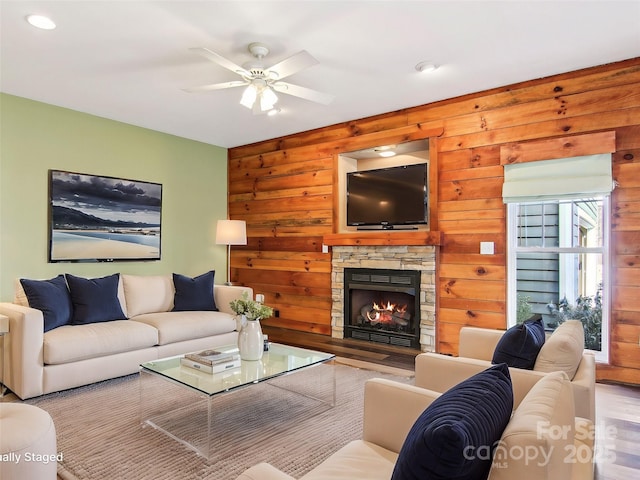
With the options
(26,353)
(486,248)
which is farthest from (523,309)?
(26,353)

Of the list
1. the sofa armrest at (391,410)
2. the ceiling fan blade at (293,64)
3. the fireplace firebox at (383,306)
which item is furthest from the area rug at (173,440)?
the ceiling fan blade at (293,64)

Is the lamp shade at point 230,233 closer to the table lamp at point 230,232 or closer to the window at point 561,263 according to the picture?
the table lamp at point 230,232

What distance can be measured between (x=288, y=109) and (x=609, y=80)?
3.05 metres

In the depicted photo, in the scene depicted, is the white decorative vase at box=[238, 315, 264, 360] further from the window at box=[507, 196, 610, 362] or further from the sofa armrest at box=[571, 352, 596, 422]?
the window at box=[507, 196, 610, 362]

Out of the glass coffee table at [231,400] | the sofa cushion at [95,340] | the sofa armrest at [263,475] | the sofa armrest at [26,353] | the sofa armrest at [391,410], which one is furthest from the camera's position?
the sofa cushion at [95,340]

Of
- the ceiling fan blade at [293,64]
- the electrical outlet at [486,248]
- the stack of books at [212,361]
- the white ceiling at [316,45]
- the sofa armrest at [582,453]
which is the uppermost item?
the white ceiling at [316,45]

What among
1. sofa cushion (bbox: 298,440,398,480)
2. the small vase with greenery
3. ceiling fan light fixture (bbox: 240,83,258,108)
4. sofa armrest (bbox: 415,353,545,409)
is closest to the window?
sofa armrest (bbox: 415,353,545,409)

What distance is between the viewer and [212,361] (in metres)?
2.64

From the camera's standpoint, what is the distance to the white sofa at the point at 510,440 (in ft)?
2.92

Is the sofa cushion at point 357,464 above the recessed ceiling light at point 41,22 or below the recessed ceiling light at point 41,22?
below

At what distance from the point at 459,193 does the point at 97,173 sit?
4.13 m

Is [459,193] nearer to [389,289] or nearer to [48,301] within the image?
[389,289]

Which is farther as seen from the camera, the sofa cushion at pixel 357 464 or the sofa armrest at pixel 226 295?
the sofa armrest at pixel 226 295

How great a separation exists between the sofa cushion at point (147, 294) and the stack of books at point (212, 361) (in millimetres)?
1667
